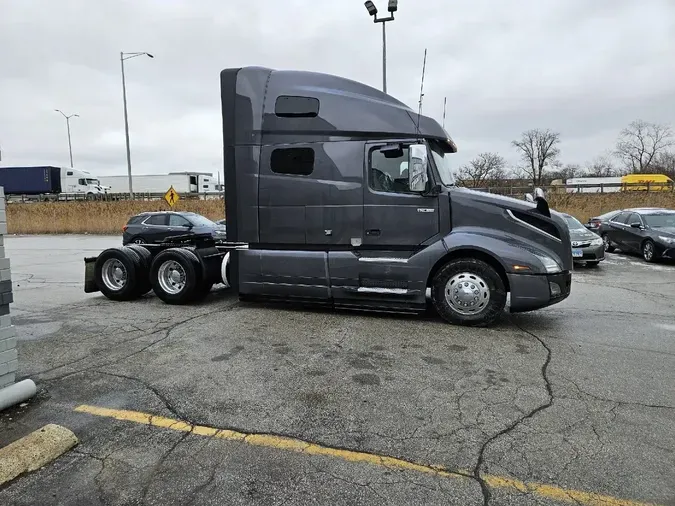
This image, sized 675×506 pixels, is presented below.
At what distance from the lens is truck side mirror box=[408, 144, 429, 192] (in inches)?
239

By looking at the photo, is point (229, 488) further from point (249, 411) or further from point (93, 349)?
point (93, 349)

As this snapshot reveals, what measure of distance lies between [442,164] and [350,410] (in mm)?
4088

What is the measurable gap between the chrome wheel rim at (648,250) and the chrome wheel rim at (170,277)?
516 inches

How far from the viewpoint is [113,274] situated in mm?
8453

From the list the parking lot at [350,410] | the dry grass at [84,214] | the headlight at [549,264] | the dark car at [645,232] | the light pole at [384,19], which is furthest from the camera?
the dry grass at [84,214]

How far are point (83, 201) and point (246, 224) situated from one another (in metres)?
34.8

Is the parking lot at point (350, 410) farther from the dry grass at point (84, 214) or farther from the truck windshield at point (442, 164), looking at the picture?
the dry grass at point (84, 214)

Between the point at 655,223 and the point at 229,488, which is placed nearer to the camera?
the point at 229,488

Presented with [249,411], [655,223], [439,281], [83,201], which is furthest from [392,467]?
[83,201]

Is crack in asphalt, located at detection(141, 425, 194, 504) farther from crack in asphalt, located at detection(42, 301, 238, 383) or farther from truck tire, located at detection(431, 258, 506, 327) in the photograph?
truck tire, located at detection(431, 258, 506, 327)

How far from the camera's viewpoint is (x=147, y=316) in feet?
23.1

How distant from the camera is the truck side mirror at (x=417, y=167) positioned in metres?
6.07

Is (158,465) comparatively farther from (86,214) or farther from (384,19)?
(86,214)

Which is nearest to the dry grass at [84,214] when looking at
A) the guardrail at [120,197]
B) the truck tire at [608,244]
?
the guardrail at [120,197]
